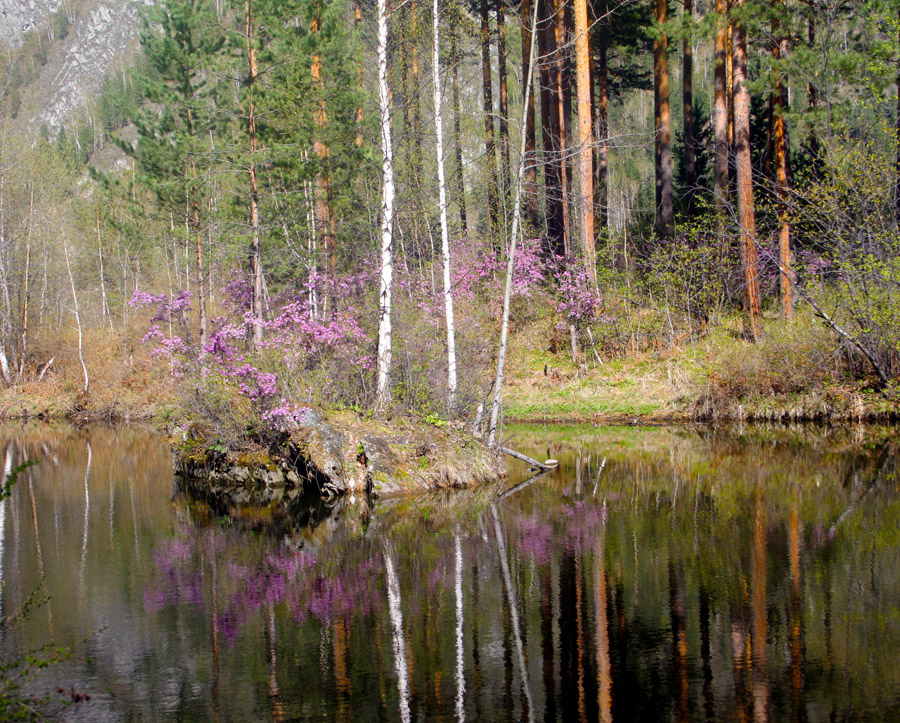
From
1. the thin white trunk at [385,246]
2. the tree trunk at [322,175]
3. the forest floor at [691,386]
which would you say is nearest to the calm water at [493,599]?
the thin white trunk at [385,246]

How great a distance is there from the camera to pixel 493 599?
8.52 meters

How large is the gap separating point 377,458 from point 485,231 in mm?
17380

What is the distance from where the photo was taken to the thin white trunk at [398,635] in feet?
20.4

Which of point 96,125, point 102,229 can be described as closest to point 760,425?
point 102,229

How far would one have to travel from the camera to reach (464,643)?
737 cm

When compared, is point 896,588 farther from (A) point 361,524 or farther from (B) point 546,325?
(B) point 546,325

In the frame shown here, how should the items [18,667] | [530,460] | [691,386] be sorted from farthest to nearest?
[691,386] < [530,460] < [18,667]

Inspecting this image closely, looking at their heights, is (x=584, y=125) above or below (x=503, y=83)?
below

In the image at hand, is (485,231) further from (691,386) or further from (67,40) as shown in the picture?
(67,40)

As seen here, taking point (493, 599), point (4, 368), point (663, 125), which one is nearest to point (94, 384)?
point (4, 368)

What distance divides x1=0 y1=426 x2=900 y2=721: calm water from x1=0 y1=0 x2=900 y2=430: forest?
11.1 feet

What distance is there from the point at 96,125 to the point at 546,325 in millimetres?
92217

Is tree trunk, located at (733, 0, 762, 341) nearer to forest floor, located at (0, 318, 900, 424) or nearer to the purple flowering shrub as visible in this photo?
forest floor, located at (0, 318, 900, 424)

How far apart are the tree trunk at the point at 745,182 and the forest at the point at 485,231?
0.08m
